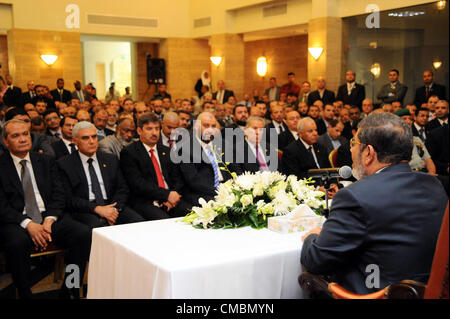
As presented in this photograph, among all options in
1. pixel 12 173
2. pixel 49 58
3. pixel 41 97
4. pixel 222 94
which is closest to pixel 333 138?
pixel 12 173

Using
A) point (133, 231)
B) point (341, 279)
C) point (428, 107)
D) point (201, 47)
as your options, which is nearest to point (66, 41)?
point (201, 47)

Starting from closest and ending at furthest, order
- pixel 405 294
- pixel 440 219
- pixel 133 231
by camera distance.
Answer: pixel 405 294
pixel 440 219
pixel 133 231

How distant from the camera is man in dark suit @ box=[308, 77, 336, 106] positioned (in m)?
10.5

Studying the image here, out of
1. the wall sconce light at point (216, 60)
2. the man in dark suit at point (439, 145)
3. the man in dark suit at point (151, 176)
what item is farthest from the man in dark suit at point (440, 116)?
the wall sconce light at point (216, 60)

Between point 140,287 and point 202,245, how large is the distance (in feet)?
1.20

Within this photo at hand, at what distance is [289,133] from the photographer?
706 centimetres

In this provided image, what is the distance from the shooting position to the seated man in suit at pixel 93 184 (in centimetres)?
411

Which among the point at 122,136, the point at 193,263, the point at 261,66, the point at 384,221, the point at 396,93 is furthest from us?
the point at 261,66

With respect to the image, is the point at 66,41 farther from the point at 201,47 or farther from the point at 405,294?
the point at 405,294

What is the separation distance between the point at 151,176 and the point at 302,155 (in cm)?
187

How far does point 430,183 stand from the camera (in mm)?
2129

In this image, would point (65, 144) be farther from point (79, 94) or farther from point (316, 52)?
point (79, 94)

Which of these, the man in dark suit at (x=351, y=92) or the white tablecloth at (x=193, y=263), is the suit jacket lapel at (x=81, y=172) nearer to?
the white tablecloth at (x=193, y=263)

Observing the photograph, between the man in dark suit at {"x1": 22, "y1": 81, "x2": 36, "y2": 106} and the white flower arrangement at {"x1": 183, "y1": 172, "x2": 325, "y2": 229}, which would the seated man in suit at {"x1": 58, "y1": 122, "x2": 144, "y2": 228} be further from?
the man in dark suit at {"x1": 22, "y1": 81, "x2": 36, "y2": 106}
